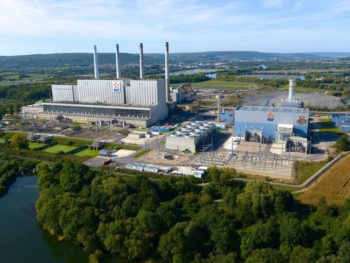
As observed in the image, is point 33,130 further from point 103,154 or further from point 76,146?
point 103,154

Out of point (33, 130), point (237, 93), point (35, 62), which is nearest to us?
point (33, 130)

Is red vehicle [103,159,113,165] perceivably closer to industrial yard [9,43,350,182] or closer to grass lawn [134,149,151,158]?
industrial yard [9,43,350,182]

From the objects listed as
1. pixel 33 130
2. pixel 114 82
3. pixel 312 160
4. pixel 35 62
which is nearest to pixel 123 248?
pixel 312 160

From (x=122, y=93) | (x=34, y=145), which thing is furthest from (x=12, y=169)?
(x=122, y=93)

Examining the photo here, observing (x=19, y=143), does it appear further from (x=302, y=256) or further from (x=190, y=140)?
(x=302, y=256)

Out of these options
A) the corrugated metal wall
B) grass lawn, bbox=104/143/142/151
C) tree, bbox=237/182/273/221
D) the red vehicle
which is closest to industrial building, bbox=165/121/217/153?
grass lawn, bbox=104/143/142/151

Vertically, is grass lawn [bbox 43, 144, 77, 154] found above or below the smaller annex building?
below
